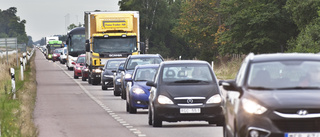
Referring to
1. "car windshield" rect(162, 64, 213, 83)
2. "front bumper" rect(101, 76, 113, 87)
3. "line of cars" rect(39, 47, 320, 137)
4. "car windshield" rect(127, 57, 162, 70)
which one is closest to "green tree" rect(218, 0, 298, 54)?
"front bumper" rect(101, 76, 113, 87)

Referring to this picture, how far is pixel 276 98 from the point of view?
10.8 metres

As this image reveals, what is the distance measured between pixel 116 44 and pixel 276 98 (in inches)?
1203

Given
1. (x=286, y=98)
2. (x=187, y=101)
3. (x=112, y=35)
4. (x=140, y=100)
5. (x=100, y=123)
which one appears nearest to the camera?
(x=286, y=98)

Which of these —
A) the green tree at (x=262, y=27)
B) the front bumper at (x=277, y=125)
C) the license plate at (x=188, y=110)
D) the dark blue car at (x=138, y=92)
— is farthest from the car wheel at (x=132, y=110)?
the green tree at (x=262, y=27)

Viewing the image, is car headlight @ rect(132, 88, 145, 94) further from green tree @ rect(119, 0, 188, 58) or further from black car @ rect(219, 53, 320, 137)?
green tree @ rect(119, 0, 188, 58)

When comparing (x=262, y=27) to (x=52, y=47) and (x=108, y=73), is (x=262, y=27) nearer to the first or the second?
(x=108, y=73)

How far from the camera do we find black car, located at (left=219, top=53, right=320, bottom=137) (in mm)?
10602

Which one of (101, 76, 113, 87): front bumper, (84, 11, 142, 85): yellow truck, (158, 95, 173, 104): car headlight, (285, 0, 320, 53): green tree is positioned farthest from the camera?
(285, 0, 320, 53): green tree

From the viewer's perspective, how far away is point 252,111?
424 inches

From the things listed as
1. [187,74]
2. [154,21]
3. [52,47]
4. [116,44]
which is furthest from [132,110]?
[154,21]

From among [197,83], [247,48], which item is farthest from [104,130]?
[247,48]

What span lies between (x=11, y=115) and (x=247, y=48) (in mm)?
46710

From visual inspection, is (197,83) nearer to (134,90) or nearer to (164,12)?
(134,90)

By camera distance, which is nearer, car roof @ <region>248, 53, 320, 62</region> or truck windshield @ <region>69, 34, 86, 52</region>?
car roof @ <region>248, 53, 320, 62</region>
